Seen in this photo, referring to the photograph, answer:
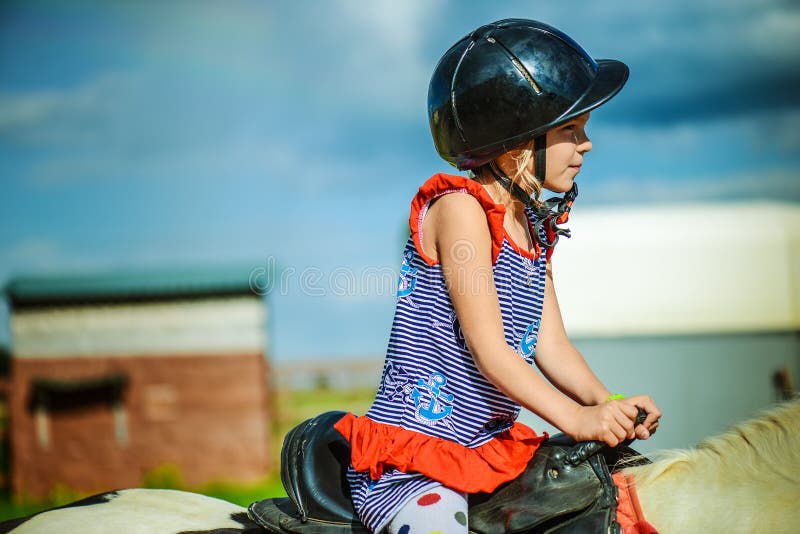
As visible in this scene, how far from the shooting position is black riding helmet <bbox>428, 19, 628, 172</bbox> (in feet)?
8.00

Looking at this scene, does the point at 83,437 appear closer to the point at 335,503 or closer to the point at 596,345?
the point at 596,345

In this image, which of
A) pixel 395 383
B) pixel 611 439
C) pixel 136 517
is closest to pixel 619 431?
pixel 611 439

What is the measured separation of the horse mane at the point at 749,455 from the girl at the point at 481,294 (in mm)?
138

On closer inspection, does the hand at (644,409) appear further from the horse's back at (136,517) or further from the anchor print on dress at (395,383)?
the horse's back at (136,517)

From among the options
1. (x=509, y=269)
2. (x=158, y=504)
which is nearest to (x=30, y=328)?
(x=158, y=504)

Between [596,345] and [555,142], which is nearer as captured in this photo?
[555,142]

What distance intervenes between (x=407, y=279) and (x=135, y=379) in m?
14.4

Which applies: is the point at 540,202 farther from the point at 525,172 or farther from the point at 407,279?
the point at 407,279

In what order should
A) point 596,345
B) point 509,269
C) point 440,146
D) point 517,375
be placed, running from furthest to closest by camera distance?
point 596,345, point 440,146, point 509,269, point 517,375

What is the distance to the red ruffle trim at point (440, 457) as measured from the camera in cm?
225

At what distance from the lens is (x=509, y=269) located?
252 cm

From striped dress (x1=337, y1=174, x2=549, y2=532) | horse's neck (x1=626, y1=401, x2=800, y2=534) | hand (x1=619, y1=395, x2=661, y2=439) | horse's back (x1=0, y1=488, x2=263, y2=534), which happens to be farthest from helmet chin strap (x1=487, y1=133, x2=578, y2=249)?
horse's back (x1=0, y1=488, x2=263, y2=534)

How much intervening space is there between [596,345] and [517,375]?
→ 863 centimetres

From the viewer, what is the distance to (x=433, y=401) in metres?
2.41
